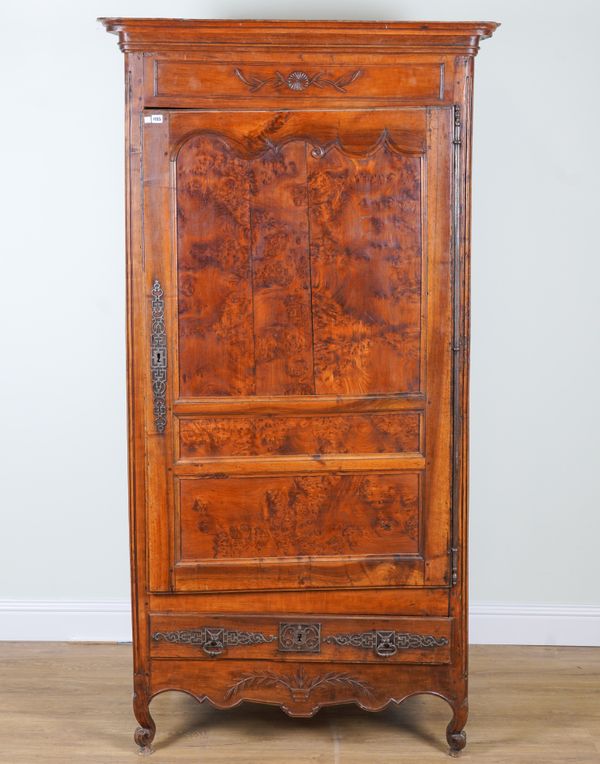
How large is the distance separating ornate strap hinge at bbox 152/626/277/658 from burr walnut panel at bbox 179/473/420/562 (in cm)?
22

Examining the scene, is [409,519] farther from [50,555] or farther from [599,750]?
[50,555]

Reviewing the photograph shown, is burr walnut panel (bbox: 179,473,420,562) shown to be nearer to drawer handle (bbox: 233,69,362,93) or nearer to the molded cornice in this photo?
drawer handle (bbox: 233,69,362,93)

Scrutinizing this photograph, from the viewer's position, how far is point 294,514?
8.90 feet

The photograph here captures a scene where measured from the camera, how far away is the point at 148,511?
2.70m

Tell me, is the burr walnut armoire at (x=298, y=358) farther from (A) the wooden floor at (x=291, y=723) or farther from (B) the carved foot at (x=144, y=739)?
(A) the wooden floor at (x=291, y=723)

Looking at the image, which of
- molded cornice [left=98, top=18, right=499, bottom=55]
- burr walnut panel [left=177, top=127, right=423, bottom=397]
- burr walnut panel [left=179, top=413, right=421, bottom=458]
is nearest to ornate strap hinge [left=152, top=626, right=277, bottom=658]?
burr walnut panel [left=179, top=413, right=421, bottom=458]

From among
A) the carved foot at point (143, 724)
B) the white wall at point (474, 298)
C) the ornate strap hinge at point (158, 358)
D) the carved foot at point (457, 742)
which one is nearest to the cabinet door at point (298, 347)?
the ornate strap hinge at point (158, 358)

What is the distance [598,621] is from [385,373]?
1531 millimetres

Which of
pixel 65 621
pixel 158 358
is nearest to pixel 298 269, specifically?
pixel 158 358

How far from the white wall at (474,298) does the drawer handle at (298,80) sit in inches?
33.8

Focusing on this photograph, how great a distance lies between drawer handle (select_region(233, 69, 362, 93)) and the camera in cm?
257

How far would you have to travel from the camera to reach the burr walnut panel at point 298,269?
8.53 ft

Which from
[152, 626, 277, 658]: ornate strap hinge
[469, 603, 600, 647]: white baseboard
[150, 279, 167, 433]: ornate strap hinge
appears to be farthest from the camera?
[469, 603, 600, 647]: white baseboard

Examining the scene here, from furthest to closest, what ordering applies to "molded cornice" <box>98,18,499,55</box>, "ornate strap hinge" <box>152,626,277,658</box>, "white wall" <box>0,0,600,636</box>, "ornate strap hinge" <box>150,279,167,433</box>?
"white wall" <box>0,0,600,636</box> < "ornate strap hinge" <box>152,626,277,658</box> < "ornate strap hinge" <box>150,279,167,433</box> < "molded cornice" <box>98,18,499,55</box>
